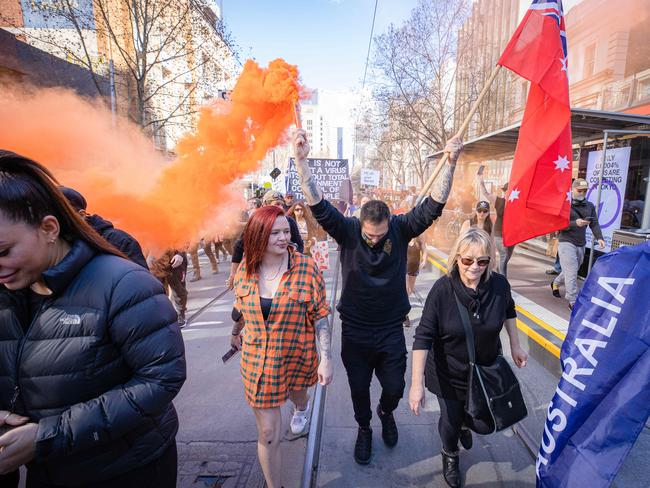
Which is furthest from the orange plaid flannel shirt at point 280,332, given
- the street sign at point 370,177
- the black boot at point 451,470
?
the street sign at point 370,177

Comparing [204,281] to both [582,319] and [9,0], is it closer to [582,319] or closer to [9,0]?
[582,319]

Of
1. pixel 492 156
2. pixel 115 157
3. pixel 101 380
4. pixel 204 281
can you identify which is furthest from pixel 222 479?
pixel 492 156

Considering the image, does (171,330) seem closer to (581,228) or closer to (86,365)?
(86,365)

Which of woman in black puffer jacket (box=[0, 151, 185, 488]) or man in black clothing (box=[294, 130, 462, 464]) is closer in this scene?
woman in black puffer jacket (box=[0, 151, 185, 488])

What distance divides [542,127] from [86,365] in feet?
12.7

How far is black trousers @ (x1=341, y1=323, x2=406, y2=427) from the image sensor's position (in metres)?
2.77

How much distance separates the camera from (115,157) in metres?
7.77

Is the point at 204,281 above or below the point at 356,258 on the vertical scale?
below

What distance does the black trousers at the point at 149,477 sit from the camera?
1.41 m

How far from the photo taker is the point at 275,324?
2309 millimetres

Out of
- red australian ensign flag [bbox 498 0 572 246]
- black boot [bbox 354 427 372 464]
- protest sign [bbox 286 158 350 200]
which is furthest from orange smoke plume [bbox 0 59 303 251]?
protest sign [bbox 286 158 350 200]

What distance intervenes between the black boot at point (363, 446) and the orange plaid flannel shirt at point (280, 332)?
0.85 meters

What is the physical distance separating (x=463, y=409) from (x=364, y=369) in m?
0.77

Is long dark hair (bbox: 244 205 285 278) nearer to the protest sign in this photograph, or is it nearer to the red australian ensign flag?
the red australian ensign flag
